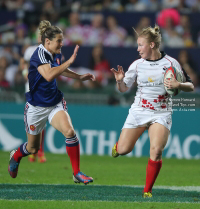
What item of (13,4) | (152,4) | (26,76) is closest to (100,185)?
(26,76)

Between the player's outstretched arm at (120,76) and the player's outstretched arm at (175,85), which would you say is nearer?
the player's outstretched arm at (175,85)

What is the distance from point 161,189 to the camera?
23.4 ft

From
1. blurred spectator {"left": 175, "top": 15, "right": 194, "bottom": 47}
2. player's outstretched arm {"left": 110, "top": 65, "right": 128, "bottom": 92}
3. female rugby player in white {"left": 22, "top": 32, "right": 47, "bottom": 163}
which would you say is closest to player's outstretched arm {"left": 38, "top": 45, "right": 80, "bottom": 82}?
player's outstretched arm {"left": 110, "top": 65, "right": 128, "bottom": 92}

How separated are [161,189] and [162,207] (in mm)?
1808

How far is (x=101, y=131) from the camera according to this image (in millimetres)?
11875

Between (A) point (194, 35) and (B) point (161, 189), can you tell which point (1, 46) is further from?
(B) point (161, 189)

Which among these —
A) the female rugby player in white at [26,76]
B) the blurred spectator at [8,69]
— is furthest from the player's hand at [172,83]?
the blurred spectator at [8,69]

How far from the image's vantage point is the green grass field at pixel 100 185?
5555 mm

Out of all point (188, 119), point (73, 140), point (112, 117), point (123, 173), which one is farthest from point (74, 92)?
point (73, 140)

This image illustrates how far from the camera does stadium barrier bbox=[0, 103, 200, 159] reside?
1149 centimetres

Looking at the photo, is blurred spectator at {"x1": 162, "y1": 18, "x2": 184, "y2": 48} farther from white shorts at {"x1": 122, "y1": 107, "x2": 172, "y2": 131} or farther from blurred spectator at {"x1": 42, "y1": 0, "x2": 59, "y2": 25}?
white shorts at {"x1": 122, "y1": 107, "x2": 172, "y2": 131}

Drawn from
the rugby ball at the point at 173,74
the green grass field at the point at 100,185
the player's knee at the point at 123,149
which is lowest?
the green grass field at the point at 100,185

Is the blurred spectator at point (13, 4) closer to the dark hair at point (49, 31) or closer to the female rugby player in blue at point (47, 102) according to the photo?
the female rugby player in blue at point (47, 102)

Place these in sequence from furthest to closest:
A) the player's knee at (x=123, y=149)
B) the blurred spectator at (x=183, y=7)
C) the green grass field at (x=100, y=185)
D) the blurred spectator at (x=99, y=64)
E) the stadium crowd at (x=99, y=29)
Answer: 1. the blurred spectator at (x=183, y=7)
2. the stadium crowd at (x=99, y=29)
3. the blurred spectator at (x=99, y=64)
4. the player's knee at (x=123, y=149)
5. the green grass field at (x=100, y=185)
